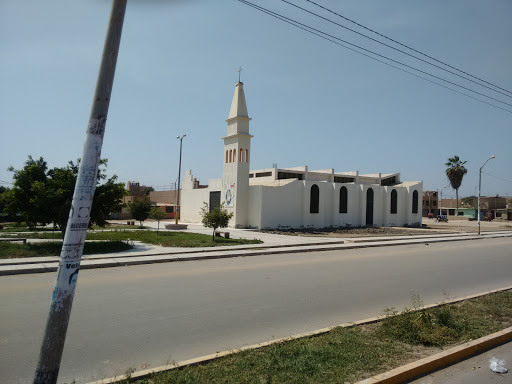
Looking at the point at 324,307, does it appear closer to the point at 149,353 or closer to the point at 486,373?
the point at 486,373

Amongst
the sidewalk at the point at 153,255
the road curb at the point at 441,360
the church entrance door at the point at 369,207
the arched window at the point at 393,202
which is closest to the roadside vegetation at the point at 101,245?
the sidewalk at the point at 153,255

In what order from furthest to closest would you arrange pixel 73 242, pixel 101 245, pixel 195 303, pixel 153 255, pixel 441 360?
1. pixel 101 245
2. pixel 153 255
3. pixel 195 303
4. pixel 441 360
5. pixel 73 242

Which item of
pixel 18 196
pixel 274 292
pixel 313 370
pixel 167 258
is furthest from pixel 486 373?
pixel 18 196

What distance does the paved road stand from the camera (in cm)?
531

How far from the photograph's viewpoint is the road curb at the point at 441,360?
4.43 m

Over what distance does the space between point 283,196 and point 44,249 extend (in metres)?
21.7

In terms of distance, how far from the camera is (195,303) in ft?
26.3

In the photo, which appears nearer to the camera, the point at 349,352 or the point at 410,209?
the point at 349,352

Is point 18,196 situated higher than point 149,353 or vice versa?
point 18,196

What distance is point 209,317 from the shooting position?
7.05 m

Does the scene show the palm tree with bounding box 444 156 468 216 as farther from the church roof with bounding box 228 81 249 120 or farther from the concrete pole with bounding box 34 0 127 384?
the concrete pole with bounding box 34 0 127 384

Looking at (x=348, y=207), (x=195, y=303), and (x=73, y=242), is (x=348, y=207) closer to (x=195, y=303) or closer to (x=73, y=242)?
(x=195, y=303)

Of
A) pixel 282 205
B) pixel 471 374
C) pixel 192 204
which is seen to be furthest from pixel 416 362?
pixel 192 204

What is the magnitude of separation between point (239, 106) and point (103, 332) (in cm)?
2920
